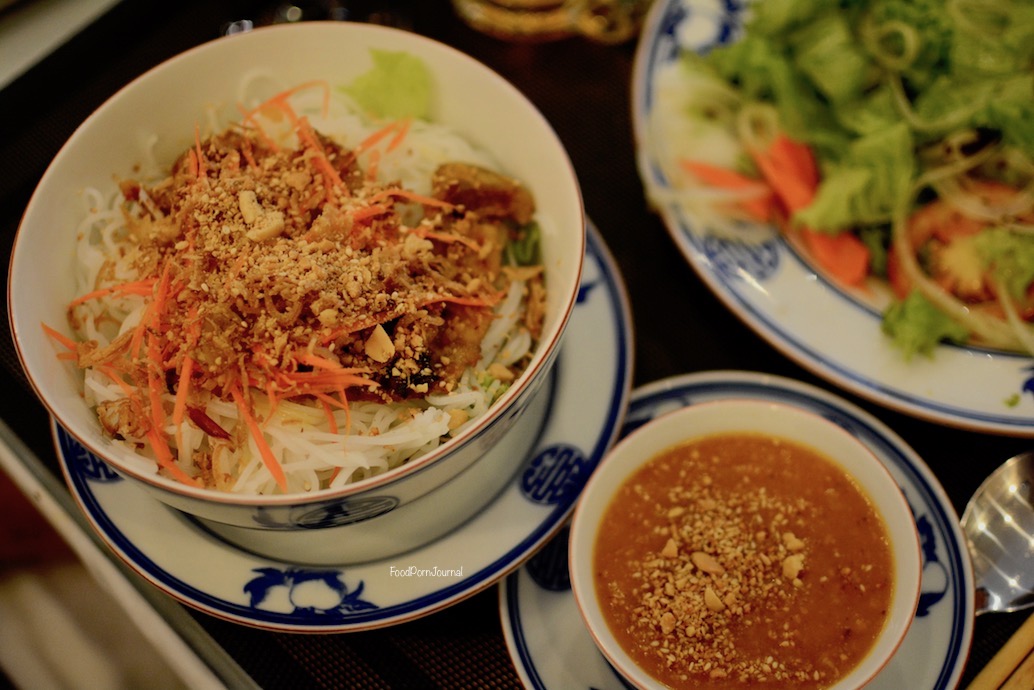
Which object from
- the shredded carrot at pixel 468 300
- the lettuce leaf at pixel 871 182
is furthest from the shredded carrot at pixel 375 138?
the lettuce leaf at pixel 871 182

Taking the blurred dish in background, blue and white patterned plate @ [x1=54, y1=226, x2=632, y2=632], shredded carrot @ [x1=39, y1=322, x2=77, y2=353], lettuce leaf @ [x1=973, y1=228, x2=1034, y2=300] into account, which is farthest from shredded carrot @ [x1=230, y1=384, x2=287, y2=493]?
lettuce leaf @ [x1=973, y1=228, x2=1034, y2=300]

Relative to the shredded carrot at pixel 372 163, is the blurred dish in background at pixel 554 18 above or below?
below

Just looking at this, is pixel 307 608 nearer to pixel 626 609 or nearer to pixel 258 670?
pixel 258 670

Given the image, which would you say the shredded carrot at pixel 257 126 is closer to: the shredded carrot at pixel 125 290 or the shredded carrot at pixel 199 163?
the shredded carrot at pixel 199 163

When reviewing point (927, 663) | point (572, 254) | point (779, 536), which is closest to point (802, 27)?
point (572, 254)

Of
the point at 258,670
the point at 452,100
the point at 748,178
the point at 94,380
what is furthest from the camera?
the point at 748,178

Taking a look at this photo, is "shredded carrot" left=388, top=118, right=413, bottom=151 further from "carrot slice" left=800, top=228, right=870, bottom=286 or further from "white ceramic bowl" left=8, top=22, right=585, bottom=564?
"carrot slice" left=800, top=228, right=870, bottom=286
